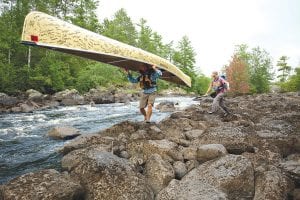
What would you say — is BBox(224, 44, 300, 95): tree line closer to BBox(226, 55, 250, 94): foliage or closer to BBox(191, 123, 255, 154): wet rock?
BBox(226, 55, 250, 94): foliage

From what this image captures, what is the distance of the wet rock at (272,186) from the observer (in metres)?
4.01

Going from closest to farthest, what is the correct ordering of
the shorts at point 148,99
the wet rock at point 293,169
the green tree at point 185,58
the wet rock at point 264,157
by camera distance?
the wet rock at point 293,169 → the wet rock at point 264,157 → the shorts at point 148,99 → the green tree at point 185,58

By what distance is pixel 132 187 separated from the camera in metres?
4.20

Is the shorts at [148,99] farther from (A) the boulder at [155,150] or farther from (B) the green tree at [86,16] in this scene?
(B) the green tree at [86,16]

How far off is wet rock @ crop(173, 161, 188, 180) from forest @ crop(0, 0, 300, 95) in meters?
23.6

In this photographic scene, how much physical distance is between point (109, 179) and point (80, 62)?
131 feet

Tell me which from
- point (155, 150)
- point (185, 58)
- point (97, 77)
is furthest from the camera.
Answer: point (185, 58)

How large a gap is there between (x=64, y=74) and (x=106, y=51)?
2610 centimetres

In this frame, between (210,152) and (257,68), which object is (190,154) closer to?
(210,152)

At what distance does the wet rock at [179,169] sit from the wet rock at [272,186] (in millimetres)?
1326

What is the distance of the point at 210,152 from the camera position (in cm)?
539

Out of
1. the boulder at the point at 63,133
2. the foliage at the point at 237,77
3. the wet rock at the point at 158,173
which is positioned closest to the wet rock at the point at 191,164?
the wet rock at the point at 158,173

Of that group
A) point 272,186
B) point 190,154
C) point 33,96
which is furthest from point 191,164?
point 33,96

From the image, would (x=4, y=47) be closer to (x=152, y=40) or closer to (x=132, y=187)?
(x=132, y=187)
